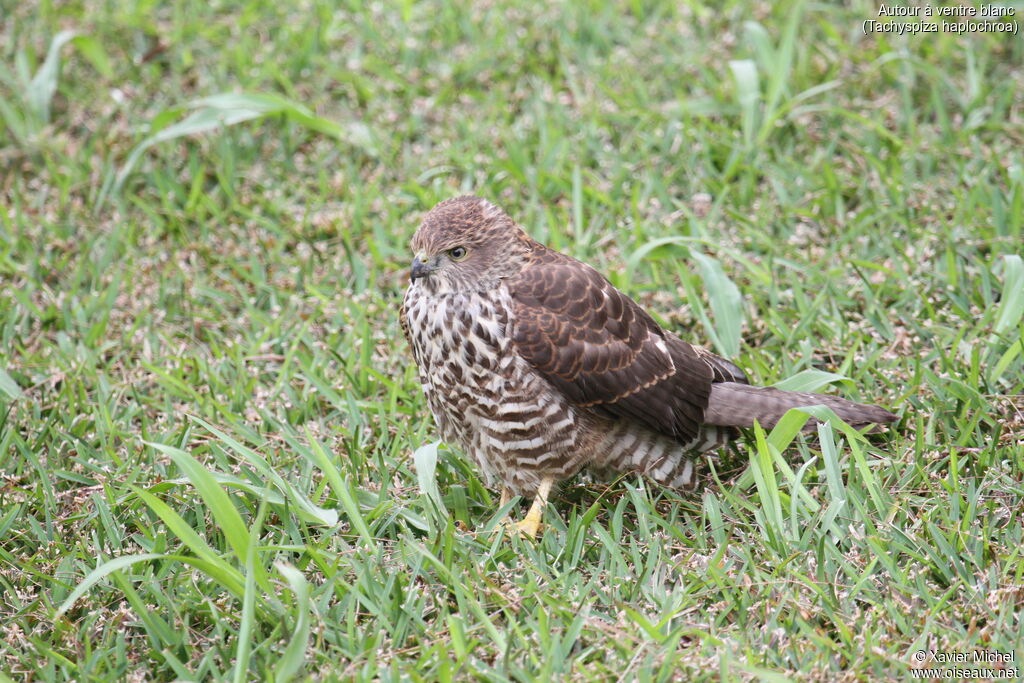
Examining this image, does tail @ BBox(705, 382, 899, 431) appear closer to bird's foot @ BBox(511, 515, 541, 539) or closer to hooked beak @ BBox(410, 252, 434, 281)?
bird's foot @ BBox(511, 515, 541, 539)

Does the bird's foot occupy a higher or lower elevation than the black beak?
lower

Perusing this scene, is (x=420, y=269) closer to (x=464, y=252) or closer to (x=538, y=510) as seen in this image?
(x=464, y=252)

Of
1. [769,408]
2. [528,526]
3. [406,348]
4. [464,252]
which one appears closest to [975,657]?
[769,408]

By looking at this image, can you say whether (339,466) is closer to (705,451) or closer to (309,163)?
(705,451)

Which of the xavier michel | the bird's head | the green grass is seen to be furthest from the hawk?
the xavier michel

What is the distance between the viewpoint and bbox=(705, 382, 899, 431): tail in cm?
378

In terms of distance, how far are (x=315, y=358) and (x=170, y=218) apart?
1427 mm

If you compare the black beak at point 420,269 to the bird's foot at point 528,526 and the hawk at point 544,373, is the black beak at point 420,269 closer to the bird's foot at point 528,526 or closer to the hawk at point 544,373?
the hawk at point 544,373

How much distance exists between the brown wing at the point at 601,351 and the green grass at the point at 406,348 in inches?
11.7

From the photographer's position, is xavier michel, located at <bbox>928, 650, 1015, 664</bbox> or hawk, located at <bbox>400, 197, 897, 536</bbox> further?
hawk, located at <bbox>400, 197, 897, 536</bbox>

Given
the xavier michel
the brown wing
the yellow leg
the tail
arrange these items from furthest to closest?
the tail → the yellow leg → the brown wing → the xavier michel

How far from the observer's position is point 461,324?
361 cm

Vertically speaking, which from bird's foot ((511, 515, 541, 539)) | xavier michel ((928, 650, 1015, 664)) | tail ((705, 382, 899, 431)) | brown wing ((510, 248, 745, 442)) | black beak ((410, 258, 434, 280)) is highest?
black beak ((410, 258, 434, 280))

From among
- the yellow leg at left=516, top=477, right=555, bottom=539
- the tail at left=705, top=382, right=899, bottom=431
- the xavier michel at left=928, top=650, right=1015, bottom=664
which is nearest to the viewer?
the xavier michel at left=928, top=650, right=1015, bottom=664
